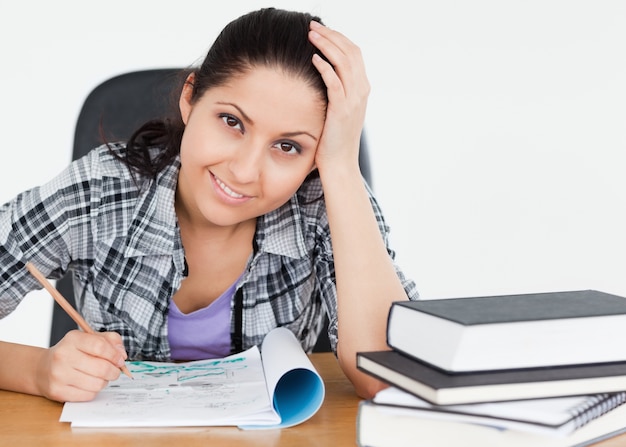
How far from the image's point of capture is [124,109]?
1700 mm

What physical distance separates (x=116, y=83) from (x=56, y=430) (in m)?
0.98

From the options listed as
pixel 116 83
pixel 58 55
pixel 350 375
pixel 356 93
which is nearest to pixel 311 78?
pixel 356 93

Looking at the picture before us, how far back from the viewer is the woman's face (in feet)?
3.86

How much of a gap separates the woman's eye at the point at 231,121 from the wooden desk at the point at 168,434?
455 mm

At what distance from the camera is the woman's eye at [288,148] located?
48.4 inches

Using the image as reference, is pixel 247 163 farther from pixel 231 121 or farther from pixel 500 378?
pixel 500 378

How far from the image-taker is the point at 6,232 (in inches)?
51.1

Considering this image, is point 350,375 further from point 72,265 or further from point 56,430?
point 72,265

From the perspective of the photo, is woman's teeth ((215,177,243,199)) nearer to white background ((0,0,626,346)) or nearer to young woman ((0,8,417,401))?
young woman ((0,8,417,401))

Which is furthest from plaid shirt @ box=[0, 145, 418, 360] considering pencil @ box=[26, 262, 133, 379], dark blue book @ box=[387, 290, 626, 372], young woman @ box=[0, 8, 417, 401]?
dark blue book @ box=[387, 290, 626, 372]

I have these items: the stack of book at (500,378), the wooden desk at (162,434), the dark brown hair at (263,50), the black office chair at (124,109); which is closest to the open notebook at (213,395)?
the wooden desk at (162,434)

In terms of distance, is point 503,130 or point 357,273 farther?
point 503,130

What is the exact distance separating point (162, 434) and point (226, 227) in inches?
24.9

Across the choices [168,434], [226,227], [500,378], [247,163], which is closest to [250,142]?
[247,163]
